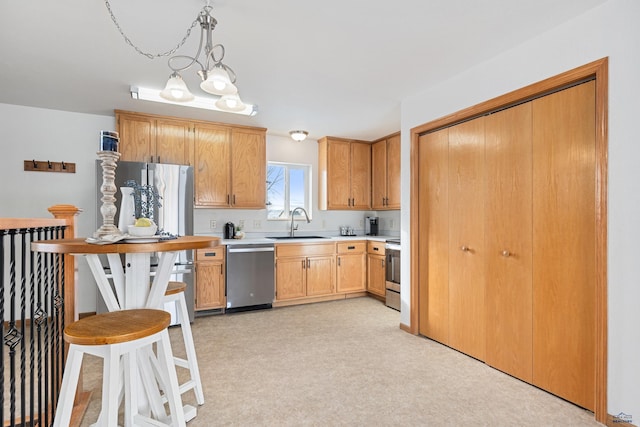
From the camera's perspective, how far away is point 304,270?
4578 mm

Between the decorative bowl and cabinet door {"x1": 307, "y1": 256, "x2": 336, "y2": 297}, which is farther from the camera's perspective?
cabinet door {"x1": 307, "y1": 256, "x2": 336, "y2": 297}

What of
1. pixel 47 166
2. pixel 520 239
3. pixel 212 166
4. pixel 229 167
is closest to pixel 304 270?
pixel 229 167

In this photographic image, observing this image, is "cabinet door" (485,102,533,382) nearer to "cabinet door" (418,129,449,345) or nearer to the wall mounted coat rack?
"cabinet door" (418,129,449,345)

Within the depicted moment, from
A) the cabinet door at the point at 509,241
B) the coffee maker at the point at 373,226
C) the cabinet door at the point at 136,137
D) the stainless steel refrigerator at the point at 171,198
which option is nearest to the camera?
the cabinet door at the point at 509,241

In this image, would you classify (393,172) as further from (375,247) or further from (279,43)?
(279,43)

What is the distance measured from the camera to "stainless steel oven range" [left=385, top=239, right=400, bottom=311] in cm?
427

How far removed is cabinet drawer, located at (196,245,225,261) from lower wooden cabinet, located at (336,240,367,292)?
5.27 ft

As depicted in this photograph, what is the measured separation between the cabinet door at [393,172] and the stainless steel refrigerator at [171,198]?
2.71 metres

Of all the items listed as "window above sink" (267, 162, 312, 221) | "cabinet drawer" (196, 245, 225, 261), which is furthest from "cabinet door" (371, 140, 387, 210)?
"cabinet drawer" (196, 245, 225, 261)

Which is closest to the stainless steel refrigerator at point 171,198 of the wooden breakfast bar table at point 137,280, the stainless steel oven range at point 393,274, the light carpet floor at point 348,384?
the light carpet floor at point 348,384

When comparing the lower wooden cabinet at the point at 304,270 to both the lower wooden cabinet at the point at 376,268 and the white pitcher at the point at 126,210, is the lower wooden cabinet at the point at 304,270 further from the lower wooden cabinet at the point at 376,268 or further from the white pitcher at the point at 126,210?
the white pitcher at the point at 126,210

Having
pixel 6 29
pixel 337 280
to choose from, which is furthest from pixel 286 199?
pixel 6 29

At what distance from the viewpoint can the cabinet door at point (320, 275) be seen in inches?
182

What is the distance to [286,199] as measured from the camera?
5238 millimetres
